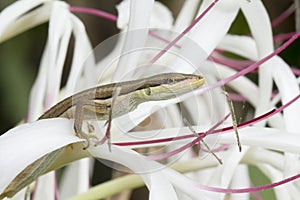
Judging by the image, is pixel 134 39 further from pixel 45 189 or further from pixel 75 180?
pixel 75 180

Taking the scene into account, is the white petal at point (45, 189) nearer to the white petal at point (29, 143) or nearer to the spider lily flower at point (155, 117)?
the spider lily flower at point (155, 117)

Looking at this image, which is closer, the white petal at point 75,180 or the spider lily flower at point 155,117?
the spider lily flower at point 155,117

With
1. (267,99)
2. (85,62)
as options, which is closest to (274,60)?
(267,99)

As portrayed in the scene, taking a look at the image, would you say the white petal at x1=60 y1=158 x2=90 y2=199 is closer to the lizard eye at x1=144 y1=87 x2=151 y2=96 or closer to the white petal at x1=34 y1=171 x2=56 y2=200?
the white petal at x1=34 y1=171 x2=56 y2=200

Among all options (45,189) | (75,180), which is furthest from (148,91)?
(75,180)

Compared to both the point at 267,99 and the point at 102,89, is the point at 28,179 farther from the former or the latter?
the point at 267,99

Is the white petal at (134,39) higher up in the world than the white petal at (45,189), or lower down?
higher up

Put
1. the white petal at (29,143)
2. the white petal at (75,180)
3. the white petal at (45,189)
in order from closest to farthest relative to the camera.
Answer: the white petal at (29,143) < the white petal at (45,189) < the white petal at (75,180)

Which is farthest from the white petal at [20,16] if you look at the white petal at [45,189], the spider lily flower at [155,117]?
the white petal at [45,189]

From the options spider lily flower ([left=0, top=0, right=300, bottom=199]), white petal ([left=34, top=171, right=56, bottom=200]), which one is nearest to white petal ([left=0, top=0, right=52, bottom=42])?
spider lily flower ([left=0, top=0, right=300, bottom=199])

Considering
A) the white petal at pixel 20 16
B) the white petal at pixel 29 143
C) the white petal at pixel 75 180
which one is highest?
the white petal at pixel 20 16
